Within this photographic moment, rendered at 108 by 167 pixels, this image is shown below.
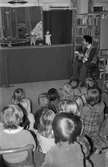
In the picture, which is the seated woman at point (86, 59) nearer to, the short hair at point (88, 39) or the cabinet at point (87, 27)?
the short hair at point (88, 39)

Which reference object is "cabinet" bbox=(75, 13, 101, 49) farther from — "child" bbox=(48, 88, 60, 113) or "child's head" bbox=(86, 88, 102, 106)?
"child's head" bbox=(86, 88, 102, 106)

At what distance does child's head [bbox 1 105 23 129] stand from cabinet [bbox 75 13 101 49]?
13.9 ft

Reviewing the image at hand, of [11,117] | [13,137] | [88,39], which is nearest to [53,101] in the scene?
[11,117]

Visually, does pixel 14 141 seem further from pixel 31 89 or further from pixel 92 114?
pixel 31 89

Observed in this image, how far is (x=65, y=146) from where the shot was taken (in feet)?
5.24

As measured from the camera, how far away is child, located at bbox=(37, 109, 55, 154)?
7.69 ft

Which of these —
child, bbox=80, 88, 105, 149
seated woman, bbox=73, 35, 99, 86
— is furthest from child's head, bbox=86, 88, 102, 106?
seated woman, bbox=73, 35, 99, 86

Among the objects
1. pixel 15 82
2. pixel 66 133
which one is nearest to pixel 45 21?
pixel 15 82

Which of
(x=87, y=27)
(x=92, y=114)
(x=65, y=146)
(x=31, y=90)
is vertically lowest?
(x=31, y=90)

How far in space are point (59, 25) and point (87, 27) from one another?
69 cm

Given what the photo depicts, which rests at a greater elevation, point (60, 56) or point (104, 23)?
point (104, 23)

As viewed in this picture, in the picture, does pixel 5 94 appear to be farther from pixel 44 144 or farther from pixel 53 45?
pixel 44 144

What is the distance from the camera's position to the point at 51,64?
20.7ft

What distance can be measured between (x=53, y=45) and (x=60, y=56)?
0.31 metres
